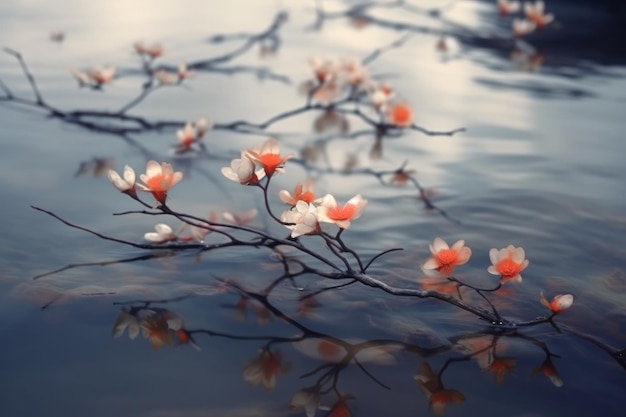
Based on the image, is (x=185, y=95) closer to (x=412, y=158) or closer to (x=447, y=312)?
(x=412, y=158)

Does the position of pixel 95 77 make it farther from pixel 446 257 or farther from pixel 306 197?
pixel 446 257

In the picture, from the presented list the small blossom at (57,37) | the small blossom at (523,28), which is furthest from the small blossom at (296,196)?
the small blossom at (523,28)

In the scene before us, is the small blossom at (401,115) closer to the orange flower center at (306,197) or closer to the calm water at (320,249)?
the calm water at (320,249)

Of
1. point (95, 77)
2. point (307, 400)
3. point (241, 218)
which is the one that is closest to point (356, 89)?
point (95, 77)

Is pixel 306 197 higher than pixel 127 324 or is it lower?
higher

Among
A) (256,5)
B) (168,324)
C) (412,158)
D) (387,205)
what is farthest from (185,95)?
(256,5)

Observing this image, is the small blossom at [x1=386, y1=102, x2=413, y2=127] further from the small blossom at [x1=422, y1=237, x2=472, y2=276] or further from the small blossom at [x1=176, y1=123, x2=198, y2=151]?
the small blossom at [x1=422, y1=237, x2=472, y2=276]

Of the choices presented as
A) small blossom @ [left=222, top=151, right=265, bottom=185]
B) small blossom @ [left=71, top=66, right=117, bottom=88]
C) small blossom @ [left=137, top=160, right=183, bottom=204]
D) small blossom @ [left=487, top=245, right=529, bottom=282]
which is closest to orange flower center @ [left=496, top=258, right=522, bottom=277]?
small blossom @ [left=487, top=245, right=529, bottom=282]
